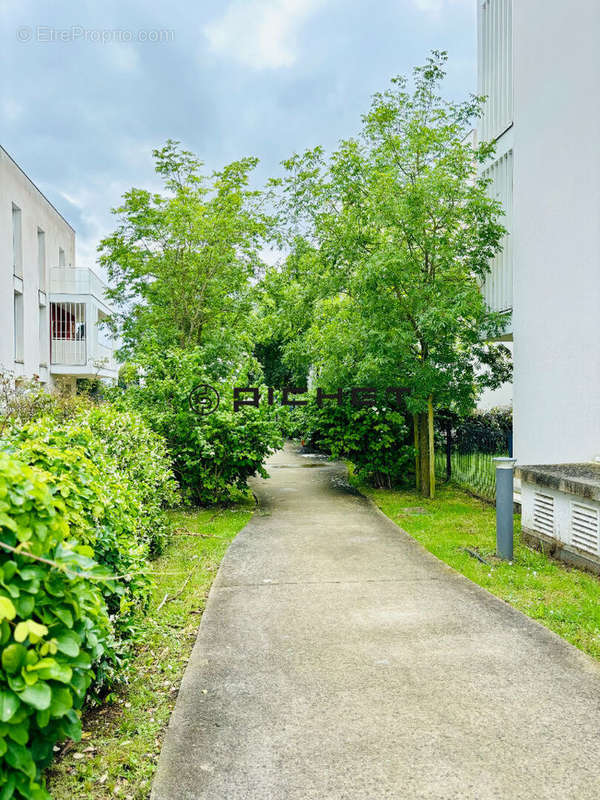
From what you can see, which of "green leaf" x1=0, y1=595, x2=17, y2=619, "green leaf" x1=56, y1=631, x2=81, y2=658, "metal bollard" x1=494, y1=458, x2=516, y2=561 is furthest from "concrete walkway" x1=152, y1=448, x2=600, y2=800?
"green leaf" x1=0, y1=595, x2=17, y2=619

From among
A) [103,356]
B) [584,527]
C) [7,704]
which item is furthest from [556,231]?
[103,356]

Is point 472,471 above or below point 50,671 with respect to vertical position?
below

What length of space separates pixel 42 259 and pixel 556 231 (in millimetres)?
19133

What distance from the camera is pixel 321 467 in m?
16.8

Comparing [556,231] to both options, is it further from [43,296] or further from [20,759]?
[43,296]

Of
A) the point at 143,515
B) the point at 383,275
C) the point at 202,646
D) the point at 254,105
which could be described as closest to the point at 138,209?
the point at 254,105

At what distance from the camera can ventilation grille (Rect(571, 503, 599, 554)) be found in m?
5.87

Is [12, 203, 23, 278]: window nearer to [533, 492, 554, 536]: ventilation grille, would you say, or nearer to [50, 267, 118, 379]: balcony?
[50, 267, 118, 379]: balcony

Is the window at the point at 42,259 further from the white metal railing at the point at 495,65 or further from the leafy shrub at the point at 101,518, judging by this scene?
the leafy shrub at the point at 101,518

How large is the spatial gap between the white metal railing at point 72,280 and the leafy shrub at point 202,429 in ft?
44.3

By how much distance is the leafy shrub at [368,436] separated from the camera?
479 inches

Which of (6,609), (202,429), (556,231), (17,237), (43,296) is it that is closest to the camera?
(6,609)

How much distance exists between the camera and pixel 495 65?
1018cm

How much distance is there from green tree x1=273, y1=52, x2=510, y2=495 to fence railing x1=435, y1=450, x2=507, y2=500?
2.76 feet
